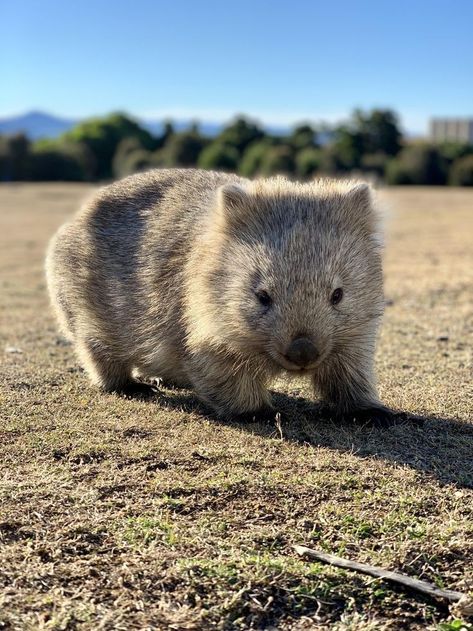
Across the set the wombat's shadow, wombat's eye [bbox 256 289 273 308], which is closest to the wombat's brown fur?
wombat's eye [bbox 256 289 273 308]

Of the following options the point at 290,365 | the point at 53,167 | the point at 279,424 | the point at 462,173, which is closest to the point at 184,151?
the point at 53,167

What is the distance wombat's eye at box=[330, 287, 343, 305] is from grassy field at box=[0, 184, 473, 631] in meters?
0.70

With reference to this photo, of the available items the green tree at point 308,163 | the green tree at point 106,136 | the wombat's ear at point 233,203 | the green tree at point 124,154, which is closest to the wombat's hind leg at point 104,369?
the wombat's ear at point 233,203

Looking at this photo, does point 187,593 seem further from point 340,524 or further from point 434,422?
point 434,422

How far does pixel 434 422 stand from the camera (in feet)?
14.3

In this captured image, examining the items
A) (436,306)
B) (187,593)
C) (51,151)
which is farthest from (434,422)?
(51,151)

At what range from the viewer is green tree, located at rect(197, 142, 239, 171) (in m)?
39.5

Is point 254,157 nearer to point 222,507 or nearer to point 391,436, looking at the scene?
point 391,436

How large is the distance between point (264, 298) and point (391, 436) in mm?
968

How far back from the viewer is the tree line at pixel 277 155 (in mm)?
37406

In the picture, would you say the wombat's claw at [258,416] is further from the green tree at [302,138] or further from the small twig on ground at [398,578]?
the green tree at [302,138]

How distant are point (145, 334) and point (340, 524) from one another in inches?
78.6

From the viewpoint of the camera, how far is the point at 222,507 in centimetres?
336

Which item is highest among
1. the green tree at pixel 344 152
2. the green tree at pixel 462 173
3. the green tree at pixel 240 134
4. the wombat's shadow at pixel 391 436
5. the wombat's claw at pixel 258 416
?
the green tree at pixel 240 134
